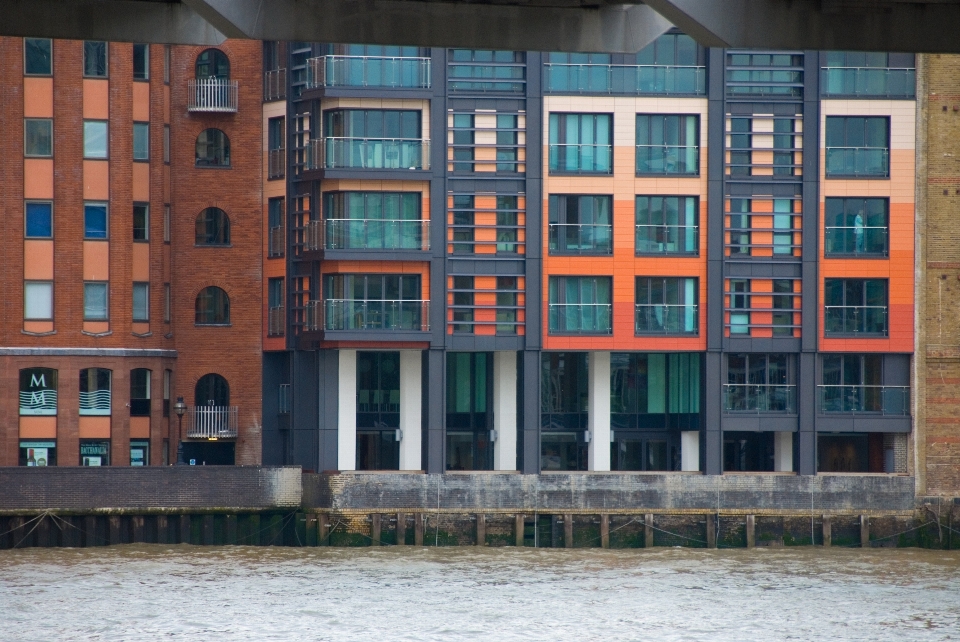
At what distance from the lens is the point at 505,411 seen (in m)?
53.3

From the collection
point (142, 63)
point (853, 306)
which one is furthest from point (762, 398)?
point (142, 63)

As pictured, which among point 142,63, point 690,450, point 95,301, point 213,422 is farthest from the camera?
point 213,422

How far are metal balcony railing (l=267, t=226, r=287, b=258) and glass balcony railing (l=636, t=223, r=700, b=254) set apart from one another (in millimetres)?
10962

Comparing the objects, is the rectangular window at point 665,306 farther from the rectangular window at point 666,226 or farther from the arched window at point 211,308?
the arched window at point 211,308

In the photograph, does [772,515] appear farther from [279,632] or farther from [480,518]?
[279,632]

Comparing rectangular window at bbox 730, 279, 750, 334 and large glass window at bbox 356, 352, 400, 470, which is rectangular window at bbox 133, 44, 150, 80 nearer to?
large glass window at bbox 356, 352, 400, 470

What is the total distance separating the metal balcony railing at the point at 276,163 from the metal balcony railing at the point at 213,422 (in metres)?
7.37

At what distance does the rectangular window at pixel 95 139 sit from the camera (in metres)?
51.4

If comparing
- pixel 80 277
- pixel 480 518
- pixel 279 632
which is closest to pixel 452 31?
pixel 279 632

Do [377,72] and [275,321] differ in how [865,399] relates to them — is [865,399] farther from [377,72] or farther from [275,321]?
→ [275,321]

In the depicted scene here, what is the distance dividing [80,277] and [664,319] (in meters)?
17.3

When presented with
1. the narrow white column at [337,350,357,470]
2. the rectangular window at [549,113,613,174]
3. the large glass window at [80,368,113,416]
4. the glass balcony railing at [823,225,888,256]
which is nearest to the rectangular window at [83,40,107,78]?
the large glass window at [80,368,113,416]

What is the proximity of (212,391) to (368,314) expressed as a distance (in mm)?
6978

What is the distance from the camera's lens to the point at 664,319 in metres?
51.3
